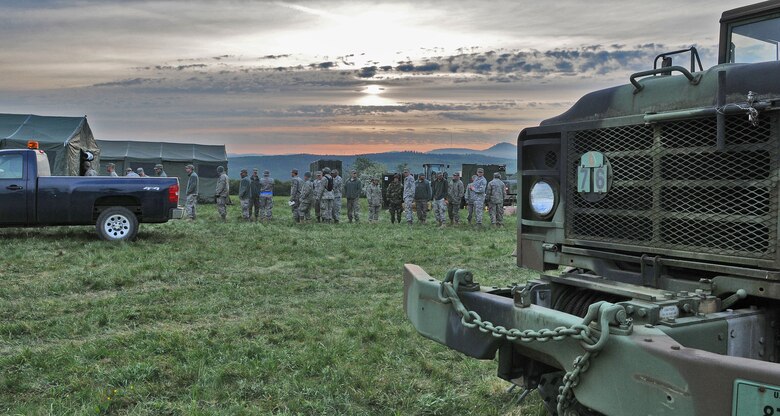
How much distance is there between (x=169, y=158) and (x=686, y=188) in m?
27.7

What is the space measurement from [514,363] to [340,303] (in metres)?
4.41

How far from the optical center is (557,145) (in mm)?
3787

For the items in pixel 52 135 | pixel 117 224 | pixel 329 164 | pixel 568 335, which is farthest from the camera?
pixel 329 164

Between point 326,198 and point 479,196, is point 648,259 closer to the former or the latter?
point 479,196

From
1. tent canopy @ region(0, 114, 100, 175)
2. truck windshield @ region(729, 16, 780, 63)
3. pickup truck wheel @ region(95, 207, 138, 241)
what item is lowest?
pickup truck wheel @ region(95, 207, 138, 241)

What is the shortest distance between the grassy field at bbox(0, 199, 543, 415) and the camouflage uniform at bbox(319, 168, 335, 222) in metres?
8.02

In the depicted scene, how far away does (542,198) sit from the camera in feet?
12.7

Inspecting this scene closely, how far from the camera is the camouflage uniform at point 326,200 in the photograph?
66.3 ft

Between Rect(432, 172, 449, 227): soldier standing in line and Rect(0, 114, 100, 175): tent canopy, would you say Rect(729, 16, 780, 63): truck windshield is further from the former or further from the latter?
Rect(0, 114, 100, 175): tent canopy

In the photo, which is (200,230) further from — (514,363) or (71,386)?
(514,363)

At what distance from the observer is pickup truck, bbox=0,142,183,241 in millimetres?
12203

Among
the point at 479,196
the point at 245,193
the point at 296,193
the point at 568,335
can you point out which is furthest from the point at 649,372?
the point at 245,193

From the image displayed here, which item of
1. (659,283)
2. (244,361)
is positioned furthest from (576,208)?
(244,361)

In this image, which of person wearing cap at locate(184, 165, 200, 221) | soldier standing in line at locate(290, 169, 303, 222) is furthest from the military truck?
person wearing cap at locate(184, 165, 200, 221)
